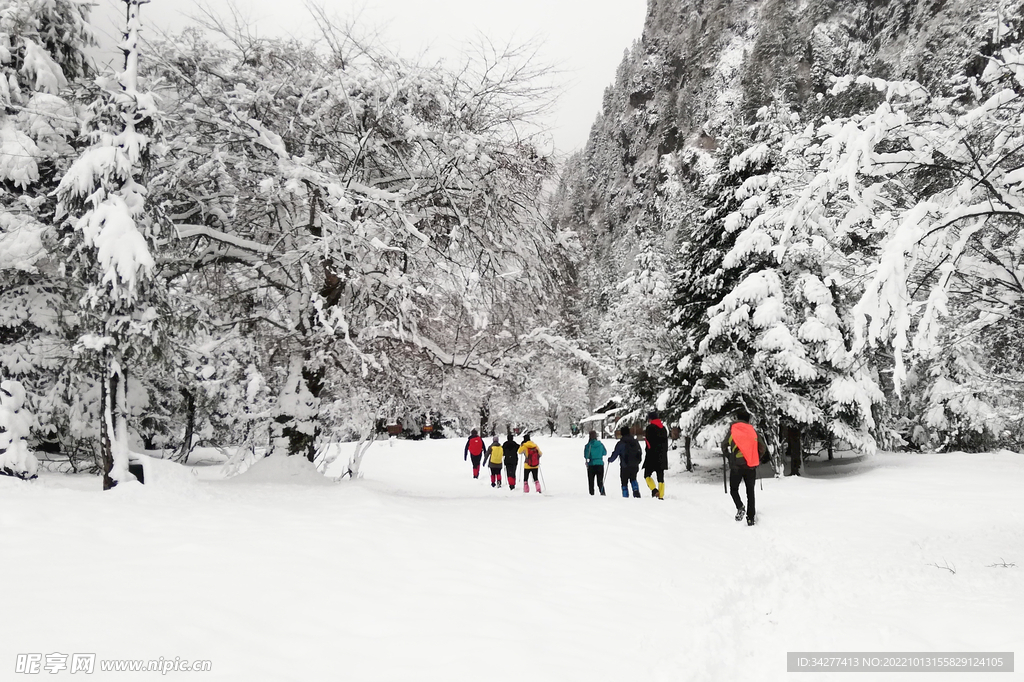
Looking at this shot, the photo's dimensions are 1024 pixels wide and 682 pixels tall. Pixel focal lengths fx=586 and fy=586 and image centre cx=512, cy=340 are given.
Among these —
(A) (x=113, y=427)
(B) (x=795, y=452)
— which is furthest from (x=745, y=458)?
(B) (x=795, y=452)

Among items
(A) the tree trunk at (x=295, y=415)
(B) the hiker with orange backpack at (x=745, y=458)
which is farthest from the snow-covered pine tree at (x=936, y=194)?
(A) the tree trunk at (x=295, y=415)

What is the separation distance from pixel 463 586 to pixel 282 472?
20.3ft

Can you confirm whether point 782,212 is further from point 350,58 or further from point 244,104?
point 244,104

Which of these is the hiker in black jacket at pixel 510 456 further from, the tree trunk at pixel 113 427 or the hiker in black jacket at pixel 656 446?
the tree trunk at pixel 113 427

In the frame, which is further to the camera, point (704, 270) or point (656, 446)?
point (704, 270)

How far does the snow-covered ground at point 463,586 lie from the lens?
11.0ft

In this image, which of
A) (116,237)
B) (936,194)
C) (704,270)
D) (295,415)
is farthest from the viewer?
(704,270)

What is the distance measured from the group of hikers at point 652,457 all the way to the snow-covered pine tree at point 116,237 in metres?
7.61

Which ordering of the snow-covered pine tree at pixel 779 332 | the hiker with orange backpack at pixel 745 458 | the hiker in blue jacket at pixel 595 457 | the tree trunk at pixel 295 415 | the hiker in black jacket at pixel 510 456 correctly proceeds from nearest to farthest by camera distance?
1. the hiker with orange backpack at pixel 745 458
2. the tree trunk at pixel 295 415
3. the hiker in blue jacket at pixel 595 457
4. the snow-covered pine tree at pixel 779 332
5. the hiker in black jacket at pixel 510 456

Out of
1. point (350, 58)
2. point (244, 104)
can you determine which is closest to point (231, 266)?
point (244, 104)

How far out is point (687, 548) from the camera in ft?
22.5

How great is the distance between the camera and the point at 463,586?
459 cm

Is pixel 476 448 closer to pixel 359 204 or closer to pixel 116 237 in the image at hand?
pixel 359 204

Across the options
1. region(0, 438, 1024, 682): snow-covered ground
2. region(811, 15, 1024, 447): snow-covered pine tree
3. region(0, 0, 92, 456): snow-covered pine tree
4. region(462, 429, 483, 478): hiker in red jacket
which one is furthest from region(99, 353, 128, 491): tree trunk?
region(462, 429, 483, 478): hiker in red jacket
